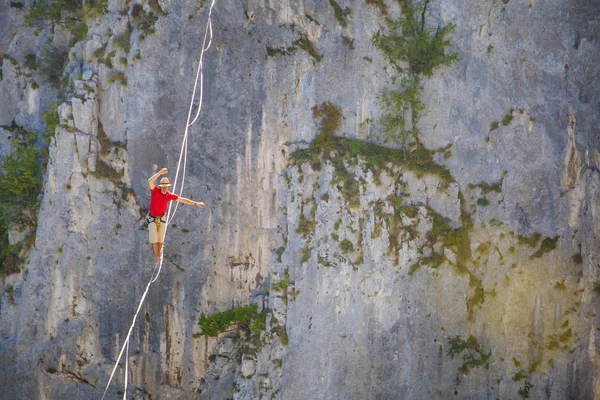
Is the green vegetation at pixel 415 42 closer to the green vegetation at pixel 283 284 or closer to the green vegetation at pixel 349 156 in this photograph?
the green vegetation at pixel 349 156

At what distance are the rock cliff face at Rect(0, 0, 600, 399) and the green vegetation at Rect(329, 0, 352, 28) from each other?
165 mm

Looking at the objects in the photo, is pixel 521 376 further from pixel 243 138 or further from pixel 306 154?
pixel 243 138

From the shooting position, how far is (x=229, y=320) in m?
22.2

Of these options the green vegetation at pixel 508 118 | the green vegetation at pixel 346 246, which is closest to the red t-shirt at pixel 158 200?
the green vegetation at pixel 346 246

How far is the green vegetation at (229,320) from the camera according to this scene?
21.9m

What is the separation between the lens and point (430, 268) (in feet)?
71.4

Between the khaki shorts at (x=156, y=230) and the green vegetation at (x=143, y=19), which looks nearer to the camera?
the khaki shorts at (x=156, y=230)

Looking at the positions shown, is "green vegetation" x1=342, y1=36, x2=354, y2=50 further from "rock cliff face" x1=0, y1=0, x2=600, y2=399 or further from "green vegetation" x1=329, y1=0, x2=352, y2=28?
"green vegetation" x1=329, y1=0, x2=352, y2=28

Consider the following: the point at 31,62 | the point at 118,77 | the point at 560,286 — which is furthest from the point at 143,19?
the point at 560,286

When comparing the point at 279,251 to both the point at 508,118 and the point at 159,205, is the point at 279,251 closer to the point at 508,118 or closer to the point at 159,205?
the point at 159,205

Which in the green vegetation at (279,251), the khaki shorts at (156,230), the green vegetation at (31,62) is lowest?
the green vegetation at (279,251)

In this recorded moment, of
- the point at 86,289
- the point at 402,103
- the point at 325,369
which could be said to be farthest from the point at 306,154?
the point at 86,289

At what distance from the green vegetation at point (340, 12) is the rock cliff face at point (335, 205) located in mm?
165

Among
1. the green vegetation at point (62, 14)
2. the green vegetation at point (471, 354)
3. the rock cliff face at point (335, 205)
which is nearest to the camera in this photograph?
the rock cliff face at point (335, 205)
